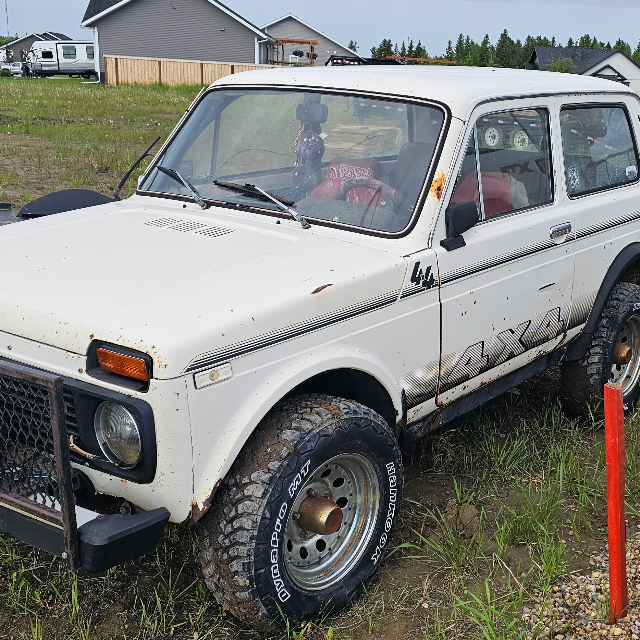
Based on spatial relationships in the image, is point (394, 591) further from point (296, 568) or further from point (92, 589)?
point (92, 589)

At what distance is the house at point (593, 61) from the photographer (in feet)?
158

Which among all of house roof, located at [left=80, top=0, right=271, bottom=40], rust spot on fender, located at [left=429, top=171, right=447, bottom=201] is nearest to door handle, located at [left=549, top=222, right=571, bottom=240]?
rust spot on fender, located at [left=429, top=171, right=447, bottom=201]

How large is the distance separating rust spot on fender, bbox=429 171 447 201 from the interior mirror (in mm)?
686

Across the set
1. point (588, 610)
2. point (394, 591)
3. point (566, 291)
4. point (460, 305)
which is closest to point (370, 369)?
point (460, 305)

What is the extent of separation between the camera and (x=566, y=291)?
4.48m

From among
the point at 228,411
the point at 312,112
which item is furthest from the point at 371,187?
the point at 228,411

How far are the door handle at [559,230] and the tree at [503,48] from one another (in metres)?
84.1

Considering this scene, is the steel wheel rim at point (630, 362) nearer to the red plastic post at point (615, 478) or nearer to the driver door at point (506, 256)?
the driver door at point (506, 256)

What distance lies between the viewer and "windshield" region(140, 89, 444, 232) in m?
3.74

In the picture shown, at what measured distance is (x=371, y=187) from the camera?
3758 millimetres

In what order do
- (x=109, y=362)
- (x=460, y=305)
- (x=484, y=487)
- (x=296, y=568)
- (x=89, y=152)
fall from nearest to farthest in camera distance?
(x=109, y=362), (x=296, y=568), (x=460, y=305), (x=484, y=487), (x=89, y=152)

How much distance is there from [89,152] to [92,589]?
1088 cm

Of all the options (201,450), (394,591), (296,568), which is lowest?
(394,591)

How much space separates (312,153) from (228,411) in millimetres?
1640
